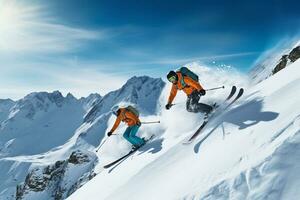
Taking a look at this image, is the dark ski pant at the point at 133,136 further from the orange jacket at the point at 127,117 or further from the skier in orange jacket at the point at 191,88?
the skier in orange jacket at the point at 191,88

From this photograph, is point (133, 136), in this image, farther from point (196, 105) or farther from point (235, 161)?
point (235, 161)

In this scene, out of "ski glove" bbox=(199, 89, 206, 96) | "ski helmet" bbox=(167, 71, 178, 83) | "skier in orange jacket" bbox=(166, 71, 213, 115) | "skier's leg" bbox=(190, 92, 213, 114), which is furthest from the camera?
"skier's leg" bbox=(190, 92, 213, 114)

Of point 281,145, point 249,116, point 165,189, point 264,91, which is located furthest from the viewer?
point 264,91

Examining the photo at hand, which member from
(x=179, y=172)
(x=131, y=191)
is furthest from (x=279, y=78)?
(x=131, y=191)

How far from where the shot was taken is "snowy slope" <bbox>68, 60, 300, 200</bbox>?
7.86 meters

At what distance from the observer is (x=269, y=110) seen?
10727 mm

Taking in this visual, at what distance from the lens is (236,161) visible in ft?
29.6

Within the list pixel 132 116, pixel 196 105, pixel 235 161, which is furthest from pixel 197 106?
pixel 235 161

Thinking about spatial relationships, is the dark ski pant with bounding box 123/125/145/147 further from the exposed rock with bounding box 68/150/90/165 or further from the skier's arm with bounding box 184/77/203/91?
the exposed rock with bounding box 68/150/90/165

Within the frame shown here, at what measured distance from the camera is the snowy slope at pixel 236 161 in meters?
7.86

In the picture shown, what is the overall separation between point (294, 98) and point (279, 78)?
3114mm

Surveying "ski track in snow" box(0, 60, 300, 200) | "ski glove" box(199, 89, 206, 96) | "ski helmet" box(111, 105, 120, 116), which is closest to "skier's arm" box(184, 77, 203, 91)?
"ski glove" box(199, 89, 206, 96)

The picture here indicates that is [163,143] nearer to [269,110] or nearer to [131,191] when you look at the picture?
[131,191]

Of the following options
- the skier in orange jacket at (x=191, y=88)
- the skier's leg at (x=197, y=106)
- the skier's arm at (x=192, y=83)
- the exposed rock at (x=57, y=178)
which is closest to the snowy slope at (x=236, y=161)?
the skier's leg at (x=197, y=106)
